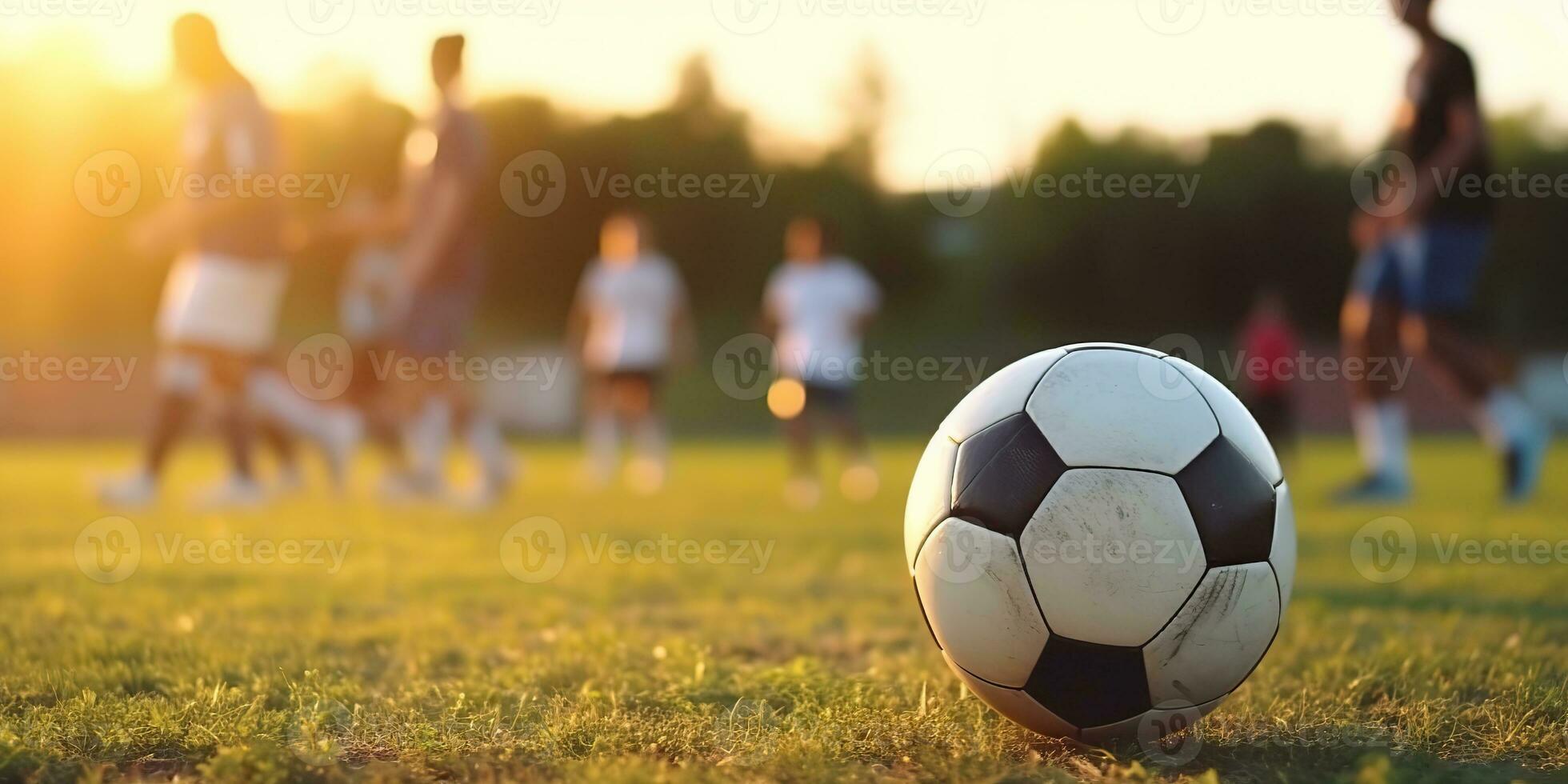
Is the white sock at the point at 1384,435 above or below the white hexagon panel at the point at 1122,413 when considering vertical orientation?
below

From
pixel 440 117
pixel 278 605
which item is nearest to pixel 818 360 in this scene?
pixel 440 117

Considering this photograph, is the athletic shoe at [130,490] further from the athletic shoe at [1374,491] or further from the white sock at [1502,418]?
the white sock at [1502,418]

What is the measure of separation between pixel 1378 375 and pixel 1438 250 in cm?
76

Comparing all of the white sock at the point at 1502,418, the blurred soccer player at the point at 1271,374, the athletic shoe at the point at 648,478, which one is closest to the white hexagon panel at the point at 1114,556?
the white sock at the point at 1502,418

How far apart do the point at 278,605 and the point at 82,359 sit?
2387 centimetres

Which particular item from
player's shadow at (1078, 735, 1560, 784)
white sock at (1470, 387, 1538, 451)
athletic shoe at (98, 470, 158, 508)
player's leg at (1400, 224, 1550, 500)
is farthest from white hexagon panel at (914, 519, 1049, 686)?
athletic shoe at (98, 470, 158, 508)

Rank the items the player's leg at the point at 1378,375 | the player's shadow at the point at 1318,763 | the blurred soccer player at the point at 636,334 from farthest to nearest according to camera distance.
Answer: the blurred soccer player at the point at 636,334
the player's leg at the point at 1378,375
the player's shadow at the point at 1318,763

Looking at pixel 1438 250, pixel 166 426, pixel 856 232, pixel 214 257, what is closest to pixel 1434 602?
pixel 1438 250

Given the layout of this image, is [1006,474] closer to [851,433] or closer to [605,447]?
[851,433]

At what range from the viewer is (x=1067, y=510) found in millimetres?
2432

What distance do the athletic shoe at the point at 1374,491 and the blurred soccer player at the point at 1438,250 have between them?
58 cm

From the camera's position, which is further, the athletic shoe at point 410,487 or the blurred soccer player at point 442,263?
the athletic shoe at point 410,487

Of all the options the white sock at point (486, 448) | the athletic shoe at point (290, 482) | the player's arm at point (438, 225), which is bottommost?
the athletic shoe at point (290, 482)

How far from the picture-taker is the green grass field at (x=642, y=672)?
2375 millimetres
